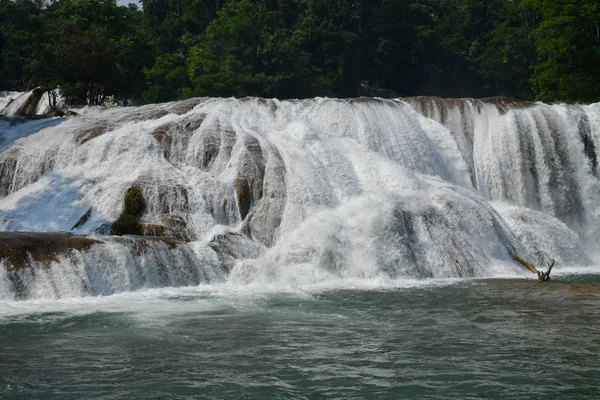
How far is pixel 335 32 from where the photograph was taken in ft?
186

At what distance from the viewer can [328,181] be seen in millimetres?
22219

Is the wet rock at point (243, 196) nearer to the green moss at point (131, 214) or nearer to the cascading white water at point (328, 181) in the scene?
the cascading white water at point (328, 181)

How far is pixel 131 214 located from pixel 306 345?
1040 centimetres

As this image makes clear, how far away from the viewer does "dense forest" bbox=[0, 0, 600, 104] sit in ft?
119

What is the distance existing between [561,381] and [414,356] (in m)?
1.91

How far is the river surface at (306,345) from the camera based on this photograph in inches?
340

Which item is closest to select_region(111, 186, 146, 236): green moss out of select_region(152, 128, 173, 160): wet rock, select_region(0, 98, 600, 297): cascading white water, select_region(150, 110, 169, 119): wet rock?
select_region(0, 98, 600, 297): cascading white water

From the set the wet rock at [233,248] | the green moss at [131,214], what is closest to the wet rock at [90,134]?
the green moss at [131,214]

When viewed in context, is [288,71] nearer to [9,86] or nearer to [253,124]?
[9,86]

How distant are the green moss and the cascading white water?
21 centimetres

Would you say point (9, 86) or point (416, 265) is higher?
point (9, 86)

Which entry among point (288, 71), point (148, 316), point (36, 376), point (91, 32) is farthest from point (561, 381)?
point (288, 71)

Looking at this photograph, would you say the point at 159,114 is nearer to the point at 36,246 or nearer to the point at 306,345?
the point at 36,246

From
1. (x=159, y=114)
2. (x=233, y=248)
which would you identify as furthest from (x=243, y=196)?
(x=159, y=114)
